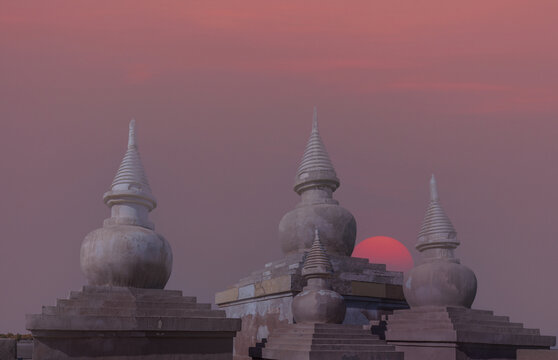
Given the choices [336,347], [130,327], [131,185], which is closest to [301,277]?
[336,347]

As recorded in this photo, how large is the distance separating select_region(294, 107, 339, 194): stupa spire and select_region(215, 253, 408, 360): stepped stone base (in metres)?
3.22

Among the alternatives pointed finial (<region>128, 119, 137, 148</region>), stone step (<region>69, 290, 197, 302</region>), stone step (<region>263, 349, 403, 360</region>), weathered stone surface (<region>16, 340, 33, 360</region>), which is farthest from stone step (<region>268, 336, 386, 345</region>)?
weathered stone surface (<region>16, 340, 33, 360</region>)

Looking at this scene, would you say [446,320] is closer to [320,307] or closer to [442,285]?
[442,285]

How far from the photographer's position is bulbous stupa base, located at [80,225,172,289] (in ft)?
46.0

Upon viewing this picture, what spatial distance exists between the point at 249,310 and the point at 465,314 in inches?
299

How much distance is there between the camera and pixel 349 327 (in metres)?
15.1

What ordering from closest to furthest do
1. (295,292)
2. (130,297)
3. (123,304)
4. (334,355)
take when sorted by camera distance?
1. (123,304)
2. (130,297)
3. (334,355)
4. (295,292)

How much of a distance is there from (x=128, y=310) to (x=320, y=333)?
5.01 meters

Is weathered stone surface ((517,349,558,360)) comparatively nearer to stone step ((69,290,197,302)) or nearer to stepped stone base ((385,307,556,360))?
stepped stone base ((385,307,556,360))

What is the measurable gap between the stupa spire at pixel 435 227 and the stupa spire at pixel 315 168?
3.81 metres

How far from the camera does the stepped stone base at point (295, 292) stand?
1773 cm

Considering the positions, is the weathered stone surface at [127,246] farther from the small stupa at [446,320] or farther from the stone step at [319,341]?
the small stupa at [446,320]

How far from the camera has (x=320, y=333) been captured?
1442 centimetres

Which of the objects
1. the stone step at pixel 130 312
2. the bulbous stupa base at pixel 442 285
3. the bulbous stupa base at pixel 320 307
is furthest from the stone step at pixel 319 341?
the bulbous stupa base at pixel 442 285
